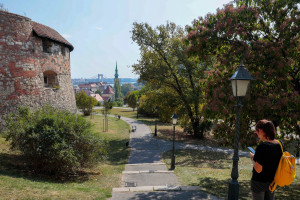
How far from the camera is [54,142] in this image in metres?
7.77

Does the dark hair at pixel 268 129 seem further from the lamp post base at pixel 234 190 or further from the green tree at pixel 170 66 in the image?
the green tree at pixel 170 66

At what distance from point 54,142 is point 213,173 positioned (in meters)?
Result: 6.71

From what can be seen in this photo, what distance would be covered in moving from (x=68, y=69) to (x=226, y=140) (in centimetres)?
1335

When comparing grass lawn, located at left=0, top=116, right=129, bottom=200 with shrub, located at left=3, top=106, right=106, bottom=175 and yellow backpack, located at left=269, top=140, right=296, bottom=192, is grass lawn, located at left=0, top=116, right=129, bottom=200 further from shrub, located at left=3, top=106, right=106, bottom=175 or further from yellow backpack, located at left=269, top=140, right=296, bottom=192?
yellow backpack, located at left=269, top=140, right=296, bottom=192

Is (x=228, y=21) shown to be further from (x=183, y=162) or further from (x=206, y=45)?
(x=183, y=162)

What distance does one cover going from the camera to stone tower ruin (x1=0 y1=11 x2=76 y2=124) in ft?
37.6

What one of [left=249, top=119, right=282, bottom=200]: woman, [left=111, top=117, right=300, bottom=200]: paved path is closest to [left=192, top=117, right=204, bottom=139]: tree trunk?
[left=111, top=117, right=300, bottom=200]: paved path

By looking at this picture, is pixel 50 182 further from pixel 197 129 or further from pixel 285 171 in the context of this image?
pixel 197 129

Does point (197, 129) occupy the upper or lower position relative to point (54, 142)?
lower

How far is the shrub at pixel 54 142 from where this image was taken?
7.64m

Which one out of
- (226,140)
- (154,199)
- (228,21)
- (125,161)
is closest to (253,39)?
(228,21)

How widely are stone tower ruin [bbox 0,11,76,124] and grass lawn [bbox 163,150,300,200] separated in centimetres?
862

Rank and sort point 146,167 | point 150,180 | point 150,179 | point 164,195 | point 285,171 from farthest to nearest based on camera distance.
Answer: point 146,167
point 150,179
point 150,180
point 164,195
point 285,171

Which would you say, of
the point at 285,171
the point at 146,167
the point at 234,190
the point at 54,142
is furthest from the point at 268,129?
the point at 146,167
